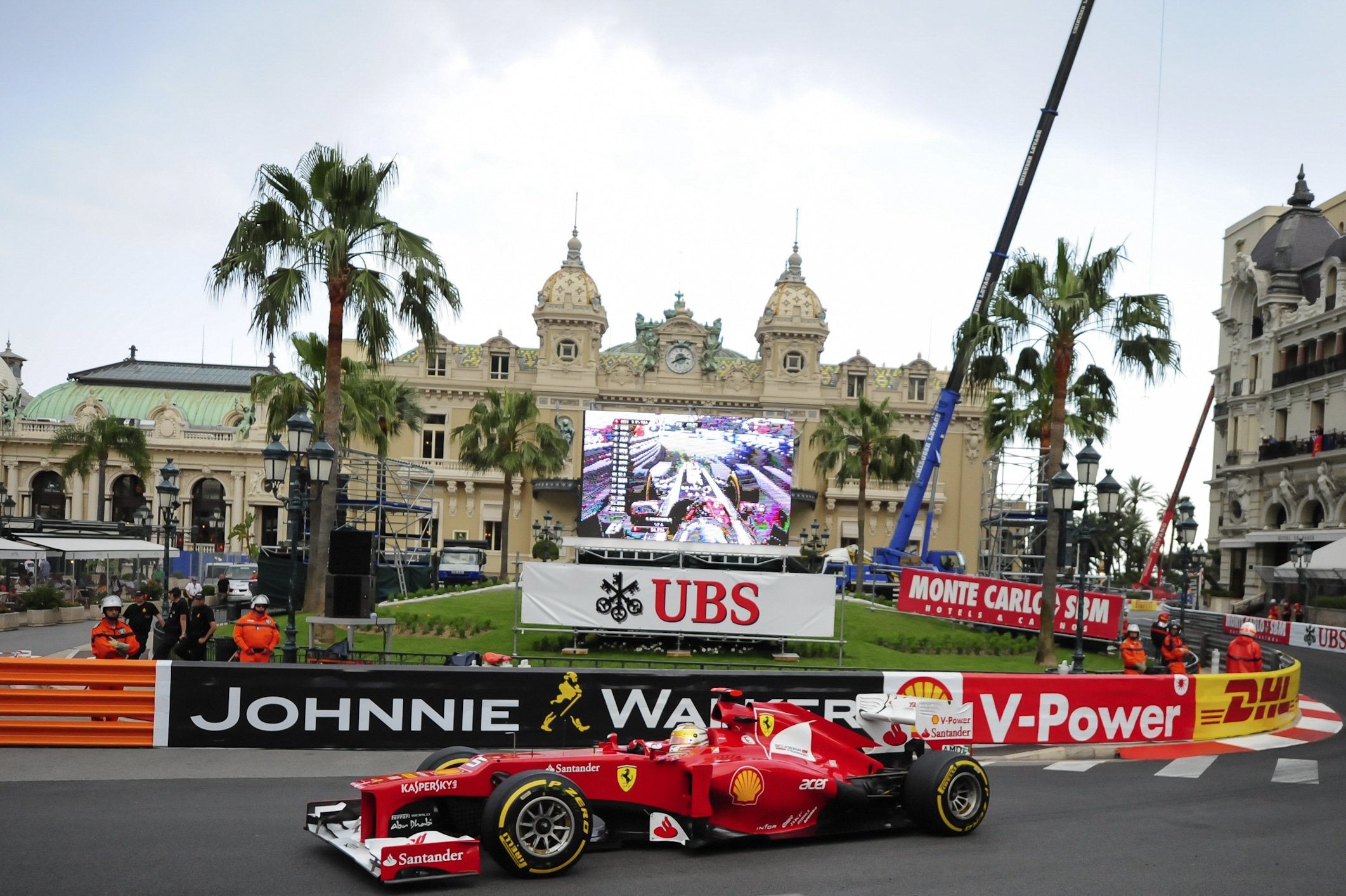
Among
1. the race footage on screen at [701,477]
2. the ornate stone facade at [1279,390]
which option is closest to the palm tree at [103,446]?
the race footage on screen at [701,477]

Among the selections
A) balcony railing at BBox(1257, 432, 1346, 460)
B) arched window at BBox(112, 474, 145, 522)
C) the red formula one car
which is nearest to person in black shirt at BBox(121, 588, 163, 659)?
the red formula one car

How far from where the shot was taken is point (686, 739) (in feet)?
30.5

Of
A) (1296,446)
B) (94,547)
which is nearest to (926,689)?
(94,547)

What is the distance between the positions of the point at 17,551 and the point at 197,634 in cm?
2053

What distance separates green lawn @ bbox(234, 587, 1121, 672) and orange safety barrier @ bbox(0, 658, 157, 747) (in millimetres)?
9302

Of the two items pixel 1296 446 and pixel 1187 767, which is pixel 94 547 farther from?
pixel 1296 446

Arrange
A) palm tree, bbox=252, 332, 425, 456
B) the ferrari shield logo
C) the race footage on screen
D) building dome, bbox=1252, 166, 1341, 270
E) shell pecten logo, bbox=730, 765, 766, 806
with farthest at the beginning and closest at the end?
building dome, bbox=1252, 166, 1341, 270 → the race footage on screen → palm tree, bbox=252, 332, 425, 456 → shell pecten logo, bbox=730, 765, 766, 806 → the ferrari shield logo

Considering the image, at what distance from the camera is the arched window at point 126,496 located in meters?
75.0

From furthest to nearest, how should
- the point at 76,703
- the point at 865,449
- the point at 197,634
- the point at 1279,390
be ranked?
the point at 1279,390 < the point at 865,449 < the point at 197,634 < the point at 76,703

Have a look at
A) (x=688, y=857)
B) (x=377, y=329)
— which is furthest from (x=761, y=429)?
(x=688, y=857)

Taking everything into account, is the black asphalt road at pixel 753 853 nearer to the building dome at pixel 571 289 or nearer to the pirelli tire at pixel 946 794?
the pirelli tire at pixel 946 794

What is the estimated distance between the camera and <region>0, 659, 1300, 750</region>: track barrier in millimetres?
12781

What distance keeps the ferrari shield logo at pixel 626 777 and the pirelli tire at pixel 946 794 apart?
101 inches

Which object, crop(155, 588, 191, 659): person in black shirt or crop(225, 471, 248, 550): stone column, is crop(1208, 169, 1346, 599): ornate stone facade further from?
crop(225, 471, 248, 550): stone column
